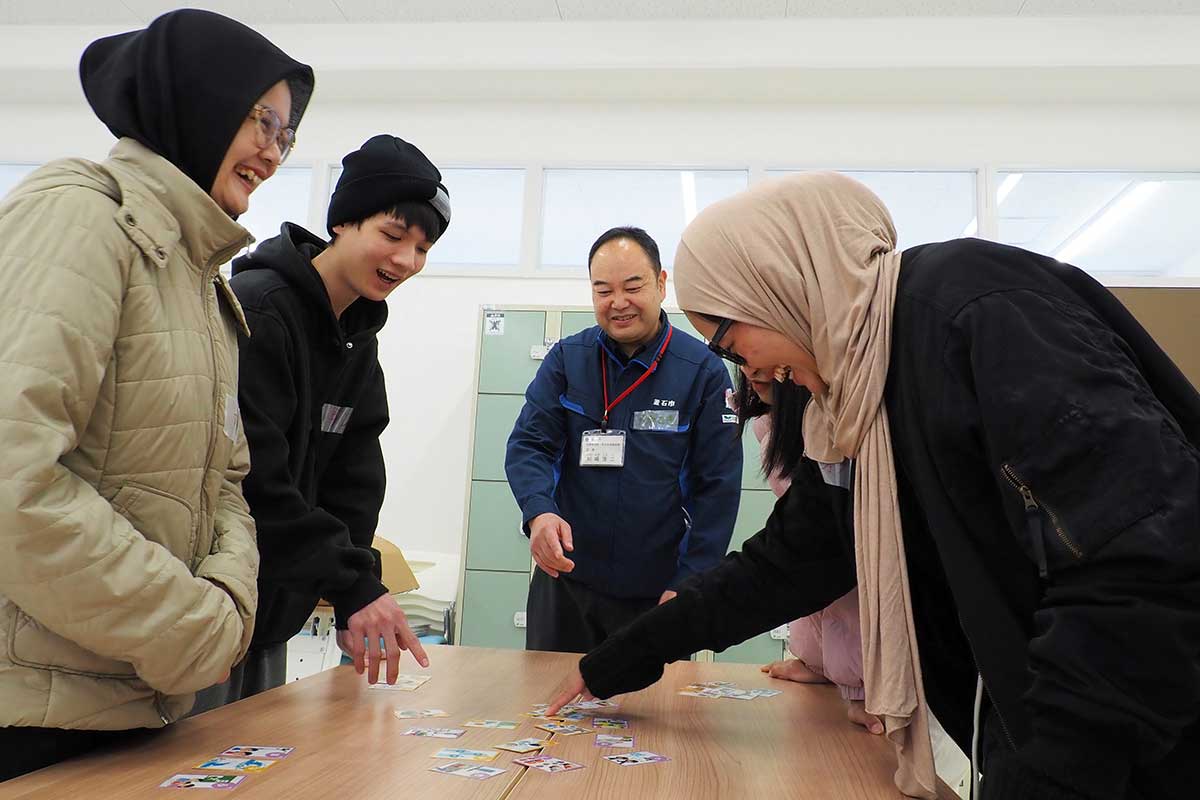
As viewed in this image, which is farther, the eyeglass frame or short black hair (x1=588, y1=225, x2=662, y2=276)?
short black hair (x1=588, y1=225, x2=662, y2=276)

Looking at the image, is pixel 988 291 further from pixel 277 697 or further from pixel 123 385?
pixel 277 697

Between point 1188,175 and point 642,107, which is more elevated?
point 642,107

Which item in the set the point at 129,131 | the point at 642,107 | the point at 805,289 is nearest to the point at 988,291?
the point at 805,289

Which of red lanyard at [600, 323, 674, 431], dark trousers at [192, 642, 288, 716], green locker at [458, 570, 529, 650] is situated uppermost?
red lanyard at [600, 323, 674, 431]

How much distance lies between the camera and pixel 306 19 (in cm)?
481

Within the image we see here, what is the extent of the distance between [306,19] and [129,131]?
13.9 feet

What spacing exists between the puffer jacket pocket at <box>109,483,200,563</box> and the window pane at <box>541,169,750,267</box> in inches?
165

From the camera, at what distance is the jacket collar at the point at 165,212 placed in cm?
103

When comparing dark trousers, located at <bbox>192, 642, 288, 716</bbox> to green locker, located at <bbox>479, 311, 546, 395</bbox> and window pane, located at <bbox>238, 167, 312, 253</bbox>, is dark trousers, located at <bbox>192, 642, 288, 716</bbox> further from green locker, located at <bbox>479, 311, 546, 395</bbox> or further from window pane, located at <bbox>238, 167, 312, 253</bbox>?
window pane, located at <bbox>238, 167, 312, 253</bbox>

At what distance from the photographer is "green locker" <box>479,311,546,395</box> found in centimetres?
432

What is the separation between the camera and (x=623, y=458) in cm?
239

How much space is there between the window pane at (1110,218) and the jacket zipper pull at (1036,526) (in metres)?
4.67

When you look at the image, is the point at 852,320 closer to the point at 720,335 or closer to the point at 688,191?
the point at 720,335

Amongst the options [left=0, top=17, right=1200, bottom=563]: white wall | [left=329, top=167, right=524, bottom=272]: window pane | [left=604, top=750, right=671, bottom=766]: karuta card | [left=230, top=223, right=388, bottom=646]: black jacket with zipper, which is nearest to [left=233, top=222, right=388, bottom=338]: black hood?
[left=230, top=223, right=388, bottom=646]: black jacket with zipper
